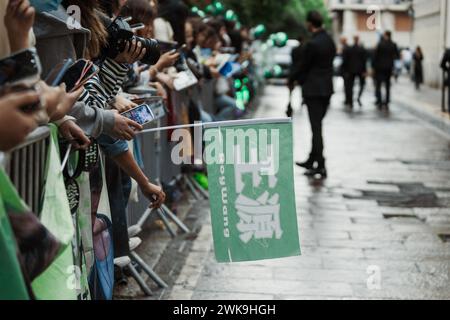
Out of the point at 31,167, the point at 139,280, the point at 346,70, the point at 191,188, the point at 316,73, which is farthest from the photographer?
the point at 346,70

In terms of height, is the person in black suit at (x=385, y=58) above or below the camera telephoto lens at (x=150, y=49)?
below

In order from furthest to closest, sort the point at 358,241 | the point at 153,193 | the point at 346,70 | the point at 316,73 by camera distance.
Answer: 1. the point at 346,70
2. the point at 316,73
3. the point at 358,241
4. the point at 153,193

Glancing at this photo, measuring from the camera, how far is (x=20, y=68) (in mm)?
2643

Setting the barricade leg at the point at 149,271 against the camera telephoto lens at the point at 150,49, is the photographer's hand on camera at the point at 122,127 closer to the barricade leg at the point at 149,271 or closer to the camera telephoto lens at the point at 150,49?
the camera telephoto lens at the point at 150,49

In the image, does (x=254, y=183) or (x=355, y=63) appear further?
(x=355, y=63)

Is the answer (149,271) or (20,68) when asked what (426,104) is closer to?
(149,271)

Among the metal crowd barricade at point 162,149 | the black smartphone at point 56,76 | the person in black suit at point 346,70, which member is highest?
the black smartphone at point 56,76

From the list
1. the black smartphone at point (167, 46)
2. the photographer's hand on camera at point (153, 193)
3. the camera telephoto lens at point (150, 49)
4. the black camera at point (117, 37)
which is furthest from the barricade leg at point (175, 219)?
the black camera at point (117, 37)

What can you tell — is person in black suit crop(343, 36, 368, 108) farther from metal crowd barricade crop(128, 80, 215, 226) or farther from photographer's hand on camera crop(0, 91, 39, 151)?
photographer's hand on camera crop(0, 91, 39, 151)

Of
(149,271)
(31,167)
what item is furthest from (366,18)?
(31,167)

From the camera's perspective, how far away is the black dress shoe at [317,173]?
34.6 ft

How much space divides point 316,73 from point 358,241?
3712 mm

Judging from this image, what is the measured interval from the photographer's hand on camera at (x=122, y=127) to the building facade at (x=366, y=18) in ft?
76.3

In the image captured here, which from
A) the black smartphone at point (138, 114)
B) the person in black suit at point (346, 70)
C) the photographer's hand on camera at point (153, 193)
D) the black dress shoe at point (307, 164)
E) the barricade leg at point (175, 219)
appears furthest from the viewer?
the person in black suit at point (346, 70)
